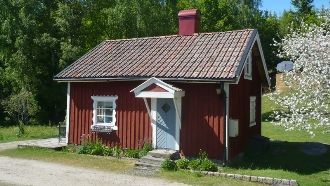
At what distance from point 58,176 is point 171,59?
21.9 feet

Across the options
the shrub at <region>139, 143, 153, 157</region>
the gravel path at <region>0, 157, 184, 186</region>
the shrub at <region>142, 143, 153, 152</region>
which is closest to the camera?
the gravel path at <region>0, 157, 184, 186</region>

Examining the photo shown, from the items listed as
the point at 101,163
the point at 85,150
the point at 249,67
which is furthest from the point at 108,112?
the point at 249,67

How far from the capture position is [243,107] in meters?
17.5

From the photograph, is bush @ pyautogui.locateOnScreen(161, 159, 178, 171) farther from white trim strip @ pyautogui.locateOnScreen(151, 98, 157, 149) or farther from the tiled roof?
the tiled roof

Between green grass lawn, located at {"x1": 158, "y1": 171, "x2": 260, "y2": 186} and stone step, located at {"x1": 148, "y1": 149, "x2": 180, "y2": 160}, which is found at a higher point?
stone step, located at {"x1": 148, "y1": 149, "x2": 180, "y2": 160}

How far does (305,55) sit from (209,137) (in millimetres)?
4518

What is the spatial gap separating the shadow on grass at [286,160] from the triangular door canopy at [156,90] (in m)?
3.41

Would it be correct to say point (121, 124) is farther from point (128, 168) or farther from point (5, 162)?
point (5, 162)

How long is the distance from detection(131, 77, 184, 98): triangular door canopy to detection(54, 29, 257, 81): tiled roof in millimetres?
585

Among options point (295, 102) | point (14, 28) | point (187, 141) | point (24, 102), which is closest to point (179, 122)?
point (187, 141)

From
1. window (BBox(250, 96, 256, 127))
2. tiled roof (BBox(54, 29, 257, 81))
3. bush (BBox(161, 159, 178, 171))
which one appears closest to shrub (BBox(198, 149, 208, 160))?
bush (BBox(161, 159, 178, 171))

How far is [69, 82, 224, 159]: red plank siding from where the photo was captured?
15.3m

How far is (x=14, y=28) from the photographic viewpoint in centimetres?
3106

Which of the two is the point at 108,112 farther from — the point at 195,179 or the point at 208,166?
the point at 195,179
